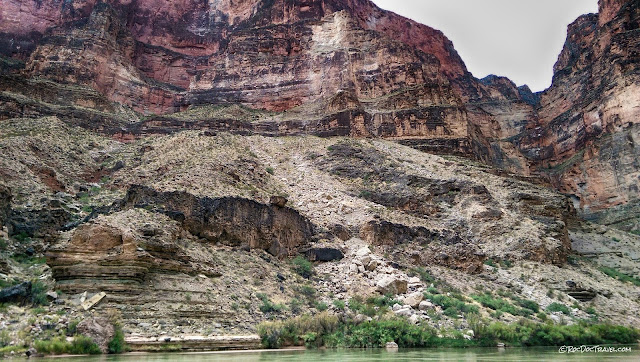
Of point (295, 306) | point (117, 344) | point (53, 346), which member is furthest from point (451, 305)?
point (53, 346)

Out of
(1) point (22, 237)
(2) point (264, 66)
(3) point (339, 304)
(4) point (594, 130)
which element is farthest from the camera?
(4) point (594, 130)

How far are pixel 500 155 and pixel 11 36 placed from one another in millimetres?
67242

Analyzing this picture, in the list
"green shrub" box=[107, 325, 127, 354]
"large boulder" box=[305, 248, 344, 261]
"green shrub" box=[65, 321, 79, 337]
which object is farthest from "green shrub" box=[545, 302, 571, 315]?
"green shrub" box=[65, 321, 79, 337]

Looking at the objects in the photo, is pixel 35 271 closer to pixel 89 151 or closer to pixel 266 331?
pixel 266 331

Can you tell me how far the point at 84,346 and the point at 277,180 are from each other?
21.9 metres

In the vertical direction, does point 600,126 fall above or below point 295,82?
below

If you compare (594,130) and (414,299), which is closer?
(414,299)

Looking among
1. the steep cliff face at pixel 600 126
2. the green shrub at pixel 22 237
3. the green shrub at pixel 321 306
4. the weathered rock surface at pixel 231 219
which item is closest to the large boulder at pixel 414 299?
the green shrub at pixel 321 306

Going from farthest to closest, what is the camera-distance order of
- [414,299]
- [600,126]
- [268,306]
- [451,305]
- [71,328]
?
1. [600,126]
2. [451,305]
3. [414,299]
4. [268,306]
5. [71,328]

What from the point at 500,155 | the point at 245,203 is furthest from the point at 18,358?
the point at 500,155

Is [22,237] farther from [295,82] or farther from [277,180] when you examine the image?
[295,82]

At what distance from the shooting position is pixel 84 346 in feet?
43.8

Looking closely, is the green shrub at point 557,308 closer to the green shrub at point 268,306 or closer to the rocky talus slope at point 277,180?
the rocky talus slope at point 277,180

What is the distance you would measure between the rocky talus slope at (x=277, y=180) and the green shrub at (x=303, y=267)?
127mm
